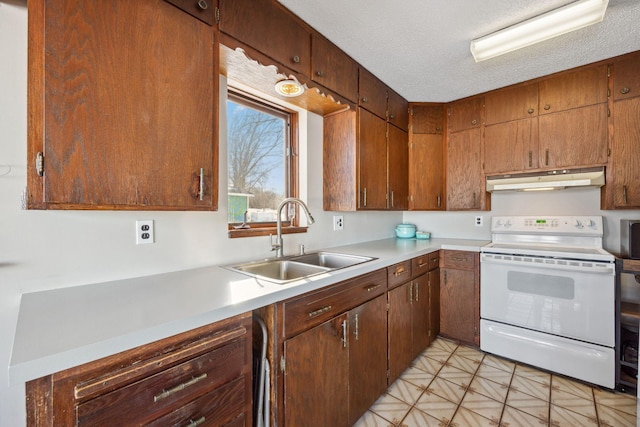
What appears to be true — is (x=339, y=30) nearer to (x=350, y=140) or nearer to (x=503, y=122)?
(x=350, y=140)

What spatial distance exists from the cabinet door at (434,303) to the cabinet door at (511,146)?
115cm

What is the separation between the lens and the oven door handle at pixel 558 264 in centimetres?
186

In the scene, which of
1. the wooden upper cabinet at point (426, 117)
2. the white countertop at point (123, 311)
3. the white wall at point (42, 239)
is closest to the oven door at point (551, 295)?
the wooden upper cabinet at point (426, 117)

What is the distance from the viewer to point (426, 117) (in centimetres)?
290

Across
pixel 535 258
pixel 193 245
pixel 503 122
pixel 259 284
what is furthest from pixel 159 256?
pixel 503 122

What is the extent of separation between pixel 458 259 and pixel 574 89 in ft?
5.50

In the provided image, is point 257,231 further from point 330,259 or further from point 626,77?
point 626,77

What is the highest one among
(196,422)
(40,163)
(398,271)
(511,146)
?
(511,146)

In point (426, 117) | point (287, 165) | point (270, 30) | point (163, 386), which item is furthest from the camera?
point (426, 117)

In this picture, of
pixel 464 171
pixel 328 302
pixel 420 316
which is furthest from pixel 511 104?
pixel 328 302

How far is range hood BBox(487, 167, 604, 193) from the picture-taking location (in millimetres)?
2137

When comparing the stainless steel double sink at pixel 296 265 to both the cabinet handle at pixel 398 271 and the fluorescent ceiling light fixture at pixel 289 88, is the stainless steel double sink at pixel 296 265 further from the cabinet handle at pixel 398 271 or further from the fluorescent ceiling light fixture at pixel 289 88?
the fluorescent ceiling light fixture at pixel 289 88

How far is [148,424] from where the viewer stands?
0.77m

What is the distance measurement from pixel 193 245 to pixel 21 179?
2.25 feet
